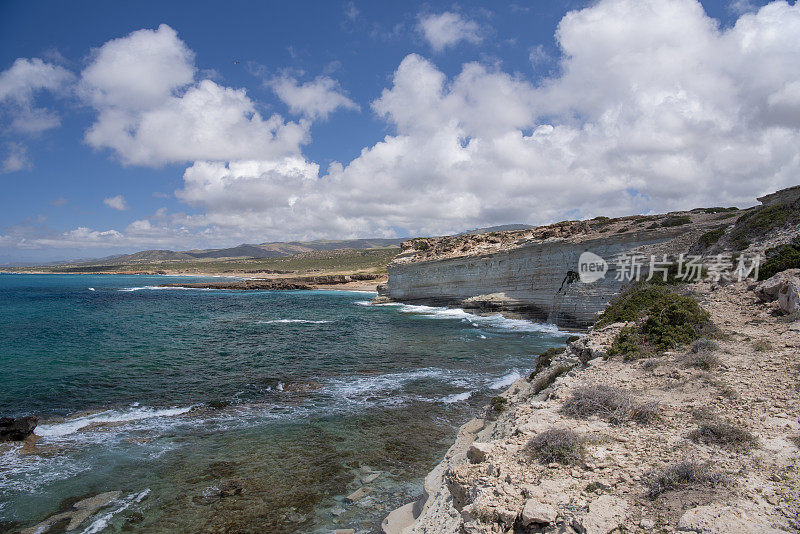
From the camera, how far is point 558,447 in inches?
226

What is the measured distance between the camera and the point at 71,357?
71.4 ft

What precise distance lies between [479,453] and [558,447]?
1211 mm

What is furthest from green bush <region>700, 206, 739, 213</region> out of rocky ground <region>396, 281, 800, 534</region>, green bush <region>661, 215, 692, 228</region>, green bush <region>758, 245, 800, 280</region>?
rocky ground <region>396, 281, 800, 534</region>

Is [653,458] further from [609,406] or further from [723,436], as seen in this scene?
[609,406]

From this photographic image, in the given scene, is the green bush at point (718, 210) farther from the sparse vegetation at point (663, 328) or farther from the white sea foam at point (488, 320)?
the sparse vegetation at point (663, 328)

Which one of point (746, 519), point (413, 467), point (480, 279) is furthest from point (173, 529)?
point (480, 279)

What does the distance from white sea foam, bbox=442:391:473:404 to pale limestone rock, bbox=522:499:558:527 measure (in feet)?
34.6

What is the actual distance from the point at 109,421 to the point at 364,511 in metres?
10.4

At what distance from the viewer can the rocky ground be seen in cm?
430

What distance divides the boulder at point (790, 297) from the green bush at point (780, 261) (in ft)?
7.11

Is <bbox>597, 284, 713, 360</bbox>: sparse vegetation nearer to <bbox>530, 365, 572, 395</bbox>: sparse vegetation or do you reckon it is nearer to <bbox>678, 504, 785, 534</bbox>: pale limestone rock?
<bbox>530, 365, 572, 395</bbox>: sparse vegetation

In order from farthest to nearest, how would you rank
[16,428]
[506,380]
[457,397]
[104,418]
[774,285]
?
Answer: [506,380]
[457,397]
[104,418]
[16,428]
[774,285]

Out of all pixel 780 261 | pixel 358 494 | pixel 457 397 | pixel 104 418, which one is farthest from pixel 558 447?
pixel 104 418

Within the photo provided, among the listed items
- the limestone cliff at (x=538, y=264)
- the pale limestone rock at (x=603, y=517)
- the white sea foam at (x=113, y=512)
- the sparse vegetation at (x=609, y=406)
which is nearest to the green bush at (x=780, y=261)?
the limestone cliff at (x=538, y=264)
